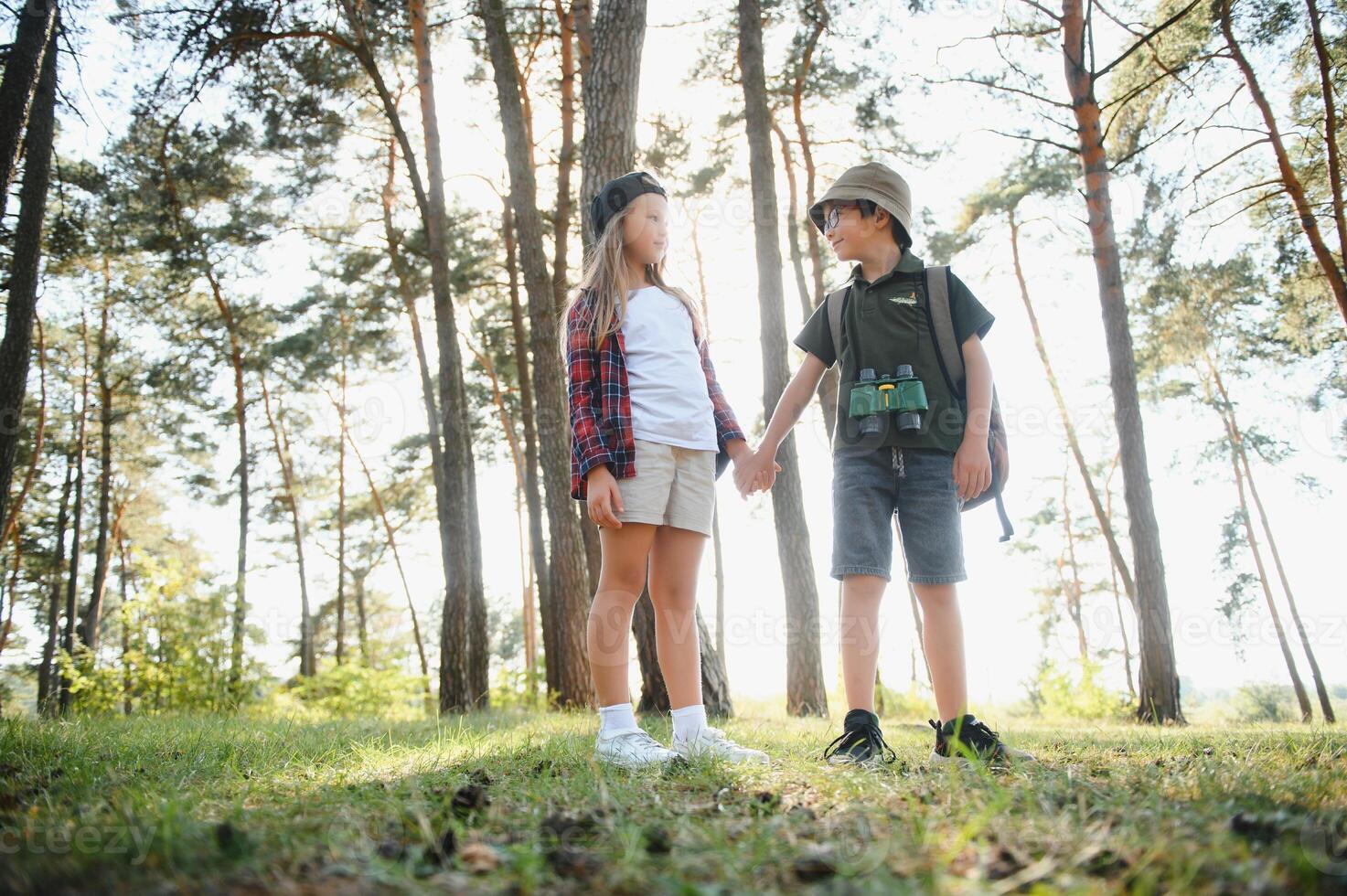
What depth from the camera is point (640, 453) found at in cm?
297

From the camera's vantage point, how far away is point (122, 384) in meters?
17.8

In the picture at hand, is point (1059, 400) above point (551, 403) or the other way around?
above

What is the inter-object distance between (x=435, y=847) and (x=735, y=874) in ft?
1.67

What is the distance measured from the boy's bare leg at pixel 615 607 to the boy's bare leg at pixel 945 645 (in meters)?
0.98

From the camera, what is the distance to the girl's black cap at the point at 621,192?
3.33 metres

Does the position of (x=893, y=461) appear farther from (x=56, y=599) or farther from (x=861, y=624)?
(x=56, y=599)

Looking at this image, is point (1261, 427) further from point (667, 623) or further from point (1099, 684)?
point (667, 623)

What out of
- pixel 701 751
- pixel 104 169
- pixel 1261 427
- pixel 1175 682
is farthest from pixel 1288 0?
pixel 104 169

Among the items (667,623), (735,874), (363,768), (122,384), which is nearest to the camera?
(735,874)

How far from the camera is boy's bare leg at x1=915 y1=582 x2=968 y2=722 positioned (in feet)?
9.71

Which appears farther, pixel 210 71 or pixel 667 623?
pixel 210 71

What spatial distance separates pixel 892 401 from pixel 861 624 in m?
0.80

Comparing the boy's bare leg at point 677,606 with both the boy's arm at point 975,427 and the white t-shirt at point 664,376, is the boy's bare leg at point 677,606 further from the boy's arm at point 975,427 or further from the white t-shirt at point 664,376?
the boy's arm at point 975,427

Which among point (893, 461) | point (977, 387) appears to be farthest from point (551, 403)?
point (977, 387)
